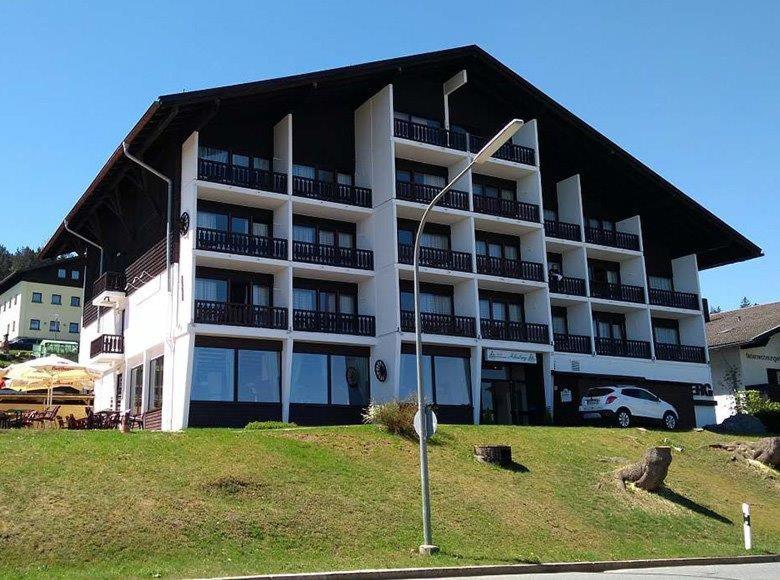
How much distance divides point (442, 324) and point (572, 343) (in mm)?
7981

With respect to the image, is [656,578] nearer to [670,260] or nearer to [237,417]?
[237,417]

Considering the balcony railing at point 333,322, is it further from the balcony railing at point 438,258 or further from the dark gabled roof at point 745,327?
the dark gabled roof at point 745,327

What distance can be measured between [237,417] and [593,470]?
1268 cm

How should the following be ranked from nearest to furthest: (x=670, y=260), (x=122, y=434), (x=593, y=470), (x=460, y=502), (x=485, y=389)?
1. (x=460, y=502)
2. (x=122, y=434)
3. (x=593, y=470)
4. (x=485, y=389)
5. (x=670, y=260)

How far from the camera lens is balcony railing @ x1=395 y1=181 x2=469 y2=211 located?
36.6 m

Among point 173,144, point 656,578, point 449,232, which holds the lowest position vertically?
point 656,578

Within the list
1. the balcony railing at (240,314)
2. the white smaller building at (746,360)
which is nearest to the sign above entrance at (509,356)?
the balcony railing at (240,314)

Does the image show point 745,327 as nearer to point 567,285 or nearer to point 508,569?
point 567,285

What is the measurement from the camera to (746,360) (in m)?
50.6

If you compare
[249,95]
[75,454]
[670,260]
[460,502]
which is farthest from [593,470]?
[670,260]

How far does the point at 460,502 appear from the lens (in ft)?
73.0

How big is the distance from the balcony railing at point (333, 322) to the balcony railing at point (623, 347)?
1270cm

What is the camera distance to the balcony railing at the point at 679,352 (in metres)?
44.2

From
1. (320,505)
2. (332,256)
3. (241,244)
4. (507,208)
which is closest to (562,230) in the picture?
(507,208)
